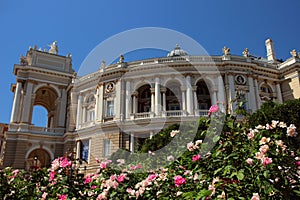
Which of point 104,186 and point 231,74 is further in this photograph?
point 231,74

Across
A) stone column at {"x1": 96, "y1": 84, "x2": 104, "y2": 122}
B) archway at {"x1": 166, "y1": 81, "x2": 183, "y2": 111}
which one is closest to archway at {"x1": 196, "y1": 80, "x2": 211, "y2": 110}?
archway at {"x1": 166, "y1": 81, "x2": 183, "y2": 111}

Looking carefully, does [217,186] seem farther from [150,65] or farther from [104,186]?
[150,65]

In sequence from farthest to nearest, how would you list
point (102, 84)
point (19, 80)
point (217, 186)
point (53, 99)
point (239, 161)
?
point (53, 99) < point (19, 80) < point (102, 84) < point (239, 161) < point (217, 186)

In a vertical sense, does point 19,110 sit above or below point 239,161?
above

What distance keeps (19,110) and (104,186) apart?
95.7ft

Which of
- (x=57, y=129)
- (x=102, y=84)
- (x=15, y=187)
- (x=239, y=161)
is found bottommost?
(x=15, y=187)

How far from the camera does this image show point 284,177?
3.18 metres

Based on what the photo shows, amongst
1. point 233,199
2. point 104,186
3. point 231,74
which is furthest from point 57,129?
point 233,199

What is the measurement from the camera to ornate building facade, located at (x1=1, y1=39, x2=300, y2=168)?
1025 inches

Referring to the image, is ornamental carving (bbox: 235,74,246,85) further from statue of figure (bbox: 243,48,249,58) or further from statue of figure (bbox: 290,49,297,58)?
statue of figure (bbox: 290,49,297,58)

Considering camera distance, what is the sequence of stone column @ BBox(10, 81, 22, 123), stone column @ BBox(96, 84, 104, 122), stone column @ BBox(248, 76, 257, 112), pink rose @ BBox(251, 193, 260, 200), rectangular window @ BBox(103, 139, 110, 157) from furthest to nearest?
stone column @ BBox(10, 81, 22, 123), stone column @ BBox(96, 84, 104, 122), rectangular window @ BBox(103, 139, 110, 157), stone column @ BBox(248, 76, 257, 112), pink rose @ BBox(251, 193, 260, 200)

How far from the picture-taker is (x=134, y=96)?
27.6 meters

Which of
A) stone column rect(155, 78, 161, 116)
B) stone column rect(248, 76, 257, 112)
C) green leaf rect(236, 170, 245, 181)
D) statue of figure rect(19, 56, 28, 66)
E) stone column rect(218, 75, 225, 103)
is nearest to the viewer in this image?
green leaf rect(236, 170, 245, 181)

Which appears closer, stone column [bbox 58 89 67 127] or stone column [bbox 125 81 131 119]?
stone column [bbox 125 81 131 119]
